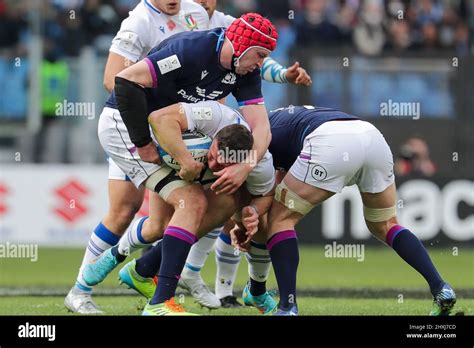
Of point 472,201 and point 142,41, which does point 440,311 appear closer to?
point 142,41

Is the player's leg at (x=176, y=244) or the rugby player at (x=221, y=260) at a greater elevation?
the player's leg at (x=176, y=244)

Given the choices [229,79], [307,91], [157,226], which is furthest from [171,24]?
[307,91]

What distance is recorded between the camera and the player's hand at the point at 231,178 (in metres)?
7.57

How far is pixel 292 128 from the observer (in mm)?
8320

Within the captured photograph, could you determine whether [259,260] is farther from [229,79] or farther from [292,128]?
[229,79]

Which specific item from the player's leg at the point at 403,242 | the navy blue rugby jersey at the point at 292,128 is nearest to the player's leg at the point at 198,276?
the navy blue rugby jersey at the point at 292,128

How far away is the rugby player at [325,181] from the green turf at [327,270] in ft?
11.5

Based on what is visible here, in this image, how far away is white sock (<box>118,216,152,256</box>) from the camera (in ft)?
27.8

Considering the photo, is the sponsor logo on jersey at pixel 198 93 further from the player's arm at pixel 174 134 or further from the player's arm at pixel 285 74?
the player's arm at pixel 285 74

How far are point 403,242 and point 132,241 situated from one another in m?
1.96

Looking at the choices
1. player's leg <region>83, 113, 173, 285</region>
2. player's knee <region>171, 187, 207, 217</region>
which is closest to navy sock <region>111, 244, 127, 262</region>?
player's leg <region>83, 113, 173, 285</region>

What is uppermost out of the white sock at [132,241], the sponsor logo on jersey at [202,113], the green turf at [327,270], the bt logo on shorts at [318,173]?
the sponsor logo on jersey at [202,113]
